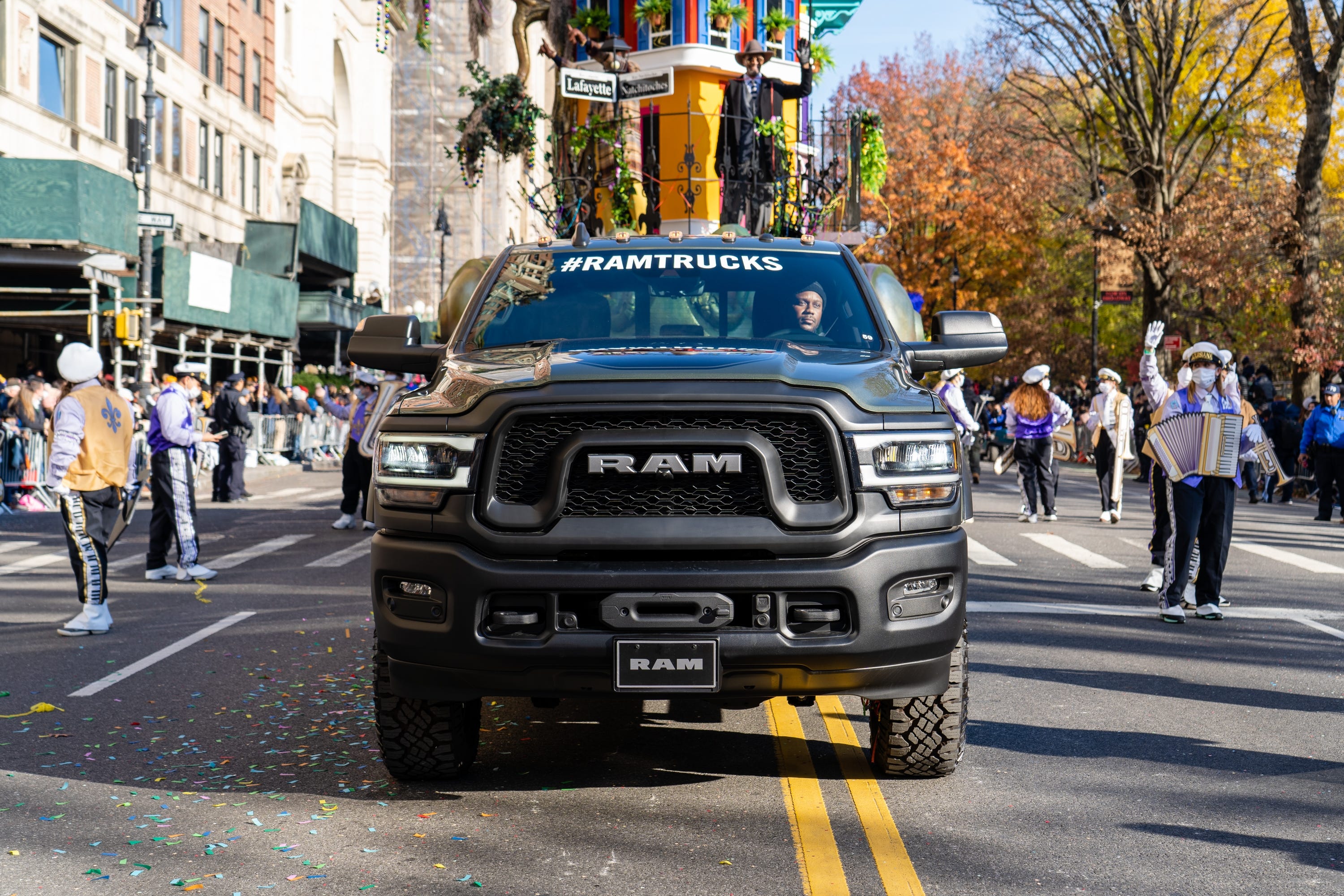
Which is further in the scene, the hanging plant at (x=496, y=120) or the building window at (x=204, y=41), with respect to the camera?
the building window at (x=204, y=41)

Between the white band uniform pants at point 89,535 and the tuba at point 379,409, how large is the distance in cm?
418

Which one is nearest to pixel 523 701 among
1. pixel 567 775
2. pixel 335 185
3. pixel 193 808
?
pixel 567 775

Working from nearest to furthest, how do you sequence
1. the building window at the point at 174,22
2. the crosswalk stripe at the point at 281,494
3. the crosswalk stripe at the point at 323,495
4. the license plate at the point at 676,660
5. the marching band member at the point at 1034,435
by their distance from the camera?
the license plate at the point at 676,660 → the marching band member at the point at 1034,435 → the crosswalk stripe at the point at 323,495 → the crosswalk stripe at the point at 281,494 → the building window at the point at 174,22

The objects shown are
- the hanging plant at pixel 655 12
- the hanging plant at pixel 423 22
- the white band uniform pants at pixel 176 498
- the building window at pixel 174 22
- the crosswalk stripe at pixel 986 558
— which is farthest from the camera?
the building window at pixel 174 22

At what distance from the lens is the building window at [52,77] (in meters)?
31.6

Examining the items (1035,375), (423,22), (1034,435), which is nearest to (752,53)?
(1035,375)

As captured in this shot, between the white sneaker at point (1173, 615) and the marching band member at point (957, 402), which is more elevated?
the marching band member at point (957, 402)

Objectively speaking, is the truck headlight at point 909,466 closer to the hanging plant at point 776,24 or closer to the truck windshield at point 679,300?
the truck windshield at point 679,300

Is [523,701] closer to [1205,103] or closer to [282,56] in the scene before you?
[1205,103]

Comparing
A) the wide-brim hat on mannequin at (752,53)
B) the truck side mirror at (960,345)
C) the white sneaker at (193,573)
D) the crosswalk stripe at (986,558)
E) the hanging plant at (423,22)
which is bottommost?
the white sneaker at (193,573)

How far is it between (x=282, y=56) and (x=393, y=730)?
52.4 m

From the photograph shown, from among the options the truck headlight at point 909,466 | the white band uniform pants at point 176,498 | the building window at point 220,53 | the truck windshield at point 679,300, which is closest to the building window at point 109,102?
the building window at point 220,53

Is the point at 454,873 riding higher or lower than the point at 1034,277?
lower

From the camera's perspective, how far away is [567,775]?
589cm
